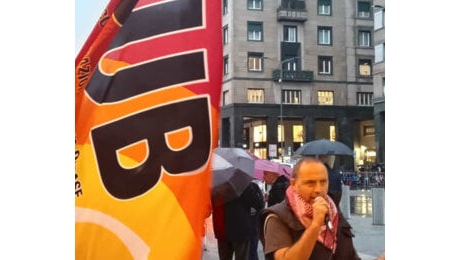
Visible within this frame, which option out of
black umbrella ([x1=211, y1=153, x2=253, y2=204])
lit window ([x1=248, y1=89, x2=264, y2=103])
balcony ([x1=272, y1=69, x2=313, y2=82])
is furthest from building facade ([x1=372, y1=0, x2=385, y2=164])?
black umbrella ([x1=211, y1=153, x2=253, y2=204])

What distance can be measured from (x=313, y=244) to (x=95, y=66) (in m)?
0.48

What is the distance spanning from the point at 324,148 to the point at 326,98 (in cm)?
27

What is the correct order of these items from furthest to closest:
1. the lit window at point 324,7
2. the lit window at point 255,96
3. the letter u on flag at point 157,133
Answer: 1. the lit window at point 255,96
2. the lit window at point 324,7
3. the letter u on flag at point 157,133

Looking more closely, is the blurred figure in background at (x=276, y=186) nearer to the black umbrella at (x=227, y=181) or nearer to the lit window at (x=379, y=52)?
the black umbrella at (x=227, y=181)

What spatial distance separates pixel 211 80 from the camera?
3.10 feet

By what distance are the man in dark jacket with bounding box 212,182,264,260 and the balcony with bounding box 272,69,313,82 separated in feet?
3.05

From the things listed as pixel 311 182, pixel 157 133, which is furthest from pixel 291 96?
pixel 157 133

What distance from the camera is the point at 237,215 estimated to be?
8.66ft

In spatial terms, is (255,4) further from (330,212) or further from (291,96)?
(330,212)

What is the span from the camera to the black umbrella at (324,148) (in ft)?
4.41

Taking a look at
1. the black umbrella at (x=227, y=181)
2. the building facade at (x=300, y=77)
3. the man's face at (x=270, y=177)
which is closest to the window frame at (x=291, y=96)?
the building facade at (x=300, y=77)
